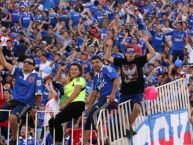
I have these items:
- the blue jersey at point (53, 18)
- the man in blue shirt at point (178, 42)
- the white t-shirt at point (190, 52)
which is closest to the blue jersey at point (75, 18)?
the blue jersey at point (53, 18)

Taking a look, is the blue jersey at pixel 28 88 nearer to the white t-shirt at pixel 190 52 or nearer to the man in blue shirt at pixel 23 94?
→ the man in blue shirt at pixel 23 94

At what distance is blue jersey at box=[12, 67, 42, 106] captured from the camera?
1291 cm

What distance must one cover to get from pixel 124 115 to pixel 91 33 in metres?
11.0

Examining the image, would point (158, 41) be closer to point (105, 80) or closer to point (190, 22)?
point (190, 22)

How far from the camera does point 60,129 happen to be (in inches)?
497

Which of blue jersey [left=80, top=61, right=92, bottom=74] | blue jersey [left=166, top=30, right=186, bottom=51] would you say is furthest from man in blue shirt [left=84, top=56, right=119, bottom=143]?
blue jersey [left=166, top=30, right=186, bottom=51]

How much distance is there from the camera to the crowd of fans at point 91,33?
19.4 meters

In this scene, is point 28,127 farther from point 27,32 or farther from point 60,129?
point 27,32

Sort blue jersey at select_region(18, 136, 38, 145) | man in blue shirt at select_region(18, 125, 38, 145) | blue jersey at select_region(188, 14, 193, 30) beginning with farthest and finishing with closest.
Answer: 1. blue jersey at select_region(188, 14, 193, 30)
2. blue jersey at select_region(18, 136, 38, 145)
3. man in blue shirt at select_region(18, 125, 38, 145)

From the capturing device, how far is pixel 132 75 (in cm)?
1325

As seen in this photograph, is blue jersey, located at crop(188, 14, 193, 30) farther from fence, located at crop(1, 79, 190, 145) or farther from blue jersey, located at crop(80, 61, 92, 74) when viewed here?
fence, located at crop(1, 79, 190, 145)

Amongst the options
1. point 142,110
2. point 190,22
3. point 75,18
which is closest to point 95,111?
point 142,110

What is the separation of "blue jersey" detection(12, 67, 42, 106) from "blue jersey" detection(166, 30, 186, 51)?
1052cm

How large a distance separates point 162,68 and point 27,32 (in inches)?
197
